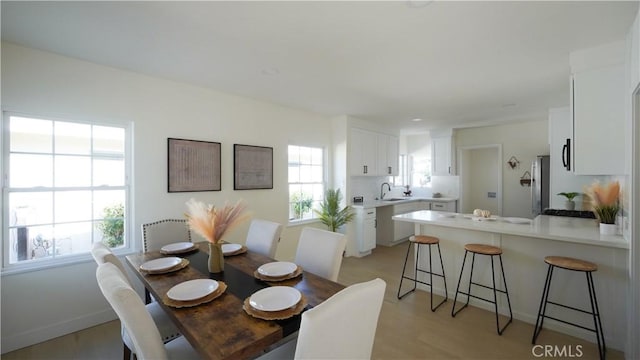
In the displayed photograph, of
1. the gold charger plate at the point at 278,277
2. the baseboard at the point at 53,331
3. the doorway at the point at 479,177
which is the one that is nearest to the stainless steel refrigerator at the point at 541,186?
the doorway at the point at 479,177

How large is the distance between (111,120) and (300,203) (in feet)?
8.99

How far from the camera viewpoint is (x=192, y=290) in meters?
1.55

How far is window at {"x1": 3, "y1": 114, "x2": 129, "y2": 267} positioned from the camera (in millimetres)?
2268

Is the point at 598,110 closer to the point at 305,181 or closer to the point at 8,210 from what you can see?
the point at 305,181

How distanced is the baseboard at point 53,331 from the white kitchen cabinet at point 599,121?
472cm

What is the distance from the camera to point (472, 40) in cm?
216

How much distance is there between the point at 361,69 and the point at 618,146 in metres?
2.33

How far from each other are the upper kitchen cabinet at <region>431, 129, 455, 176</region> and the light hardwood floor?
13.5ft

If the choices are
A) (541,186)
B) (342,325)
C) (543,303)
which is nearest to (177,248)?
(342,325)

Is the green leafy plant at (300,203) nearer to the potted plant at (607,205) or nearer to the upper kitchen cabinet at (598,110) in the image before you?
the upper kitchen cabinet at (598,110)

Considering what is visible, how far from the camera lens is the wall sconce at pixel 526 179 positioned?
5.57 metres

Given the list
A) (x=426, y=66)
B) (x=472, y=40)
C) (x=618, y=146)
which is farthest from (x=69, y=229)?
(x=618, y=146)

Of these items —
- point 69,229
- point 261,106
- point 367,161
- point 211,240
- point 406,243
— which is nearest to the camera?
point 211,240

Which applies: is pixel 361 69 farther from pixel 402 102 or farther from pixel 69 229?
pixel 69 229
